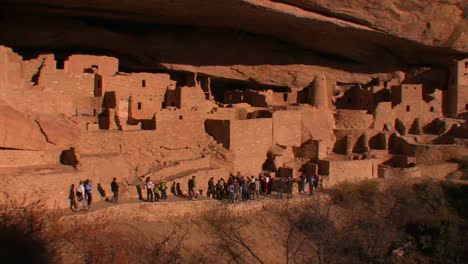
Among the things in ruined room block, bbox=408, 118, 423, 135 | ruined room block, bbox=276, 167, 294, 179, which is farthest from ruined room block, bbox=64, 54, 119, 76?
ruined room block, bbox=408, 118, 423, 135

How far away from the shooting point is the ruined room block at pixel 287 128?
14.4m

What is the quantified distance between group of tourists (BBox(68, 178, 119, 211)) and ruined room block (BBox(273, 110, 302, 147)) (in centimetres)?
550

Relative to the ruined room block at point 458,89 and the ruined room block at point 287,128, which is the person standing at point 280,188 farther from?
the ruined room block at point 458,89

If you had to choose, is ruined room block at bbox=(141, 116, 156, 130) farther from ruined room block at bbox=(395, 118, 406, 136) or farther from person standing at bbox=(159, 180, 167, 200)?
ruined room block at bbox=(395, 118, 406, 136)

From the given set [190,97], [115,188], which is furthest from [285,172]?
[115,188]

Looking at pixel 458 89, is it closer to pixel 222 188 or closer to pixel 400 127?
pixel 400 127

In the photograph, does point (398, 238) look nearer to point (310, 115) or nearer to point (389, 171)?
point (389, 171)

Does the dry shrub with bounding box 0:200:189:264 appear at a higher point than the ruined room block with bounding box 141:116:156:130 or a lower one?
lower

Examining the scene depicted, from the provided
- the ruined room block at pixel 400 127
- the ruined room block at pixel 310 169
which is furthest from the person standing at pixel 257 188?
the ruined room block at pixel 400 127

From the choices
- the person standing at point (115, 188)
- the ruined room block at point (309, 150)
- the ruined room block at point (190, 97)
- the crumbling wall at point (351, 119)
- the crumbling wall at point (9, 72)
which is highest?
the crumbling wall at point (9, 72)

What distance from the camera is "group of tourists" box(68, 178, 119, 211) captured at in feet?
32.1

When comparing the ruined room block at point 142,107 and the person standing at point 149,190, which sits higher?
the ruined room block at point 142,107

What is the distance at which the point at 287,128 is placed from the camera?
48.4 ft

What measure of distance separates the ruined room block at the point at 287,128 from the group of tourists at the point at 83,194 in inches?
217
